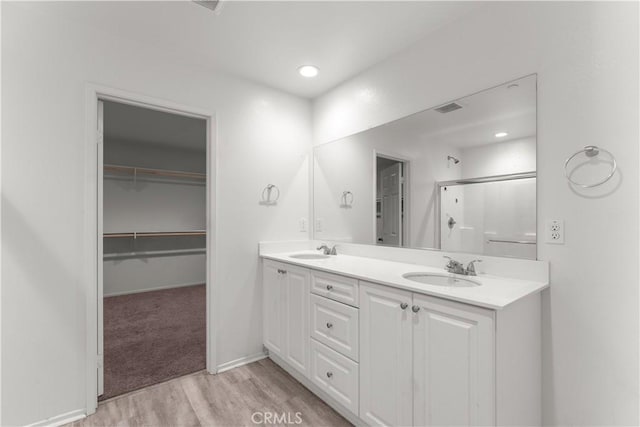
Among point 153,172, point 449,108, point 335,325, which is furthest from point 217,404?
point 153,172

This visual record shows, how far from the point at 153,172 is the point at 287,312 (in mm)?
3630

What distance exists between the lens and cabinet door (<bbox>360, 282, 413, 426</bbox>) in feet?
4.68

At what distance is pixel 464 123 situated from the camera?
1.81m

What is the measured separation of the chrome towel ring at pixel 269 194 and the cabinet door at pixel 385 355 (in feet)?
4.23

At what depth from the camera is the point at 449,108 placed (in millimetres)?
1854

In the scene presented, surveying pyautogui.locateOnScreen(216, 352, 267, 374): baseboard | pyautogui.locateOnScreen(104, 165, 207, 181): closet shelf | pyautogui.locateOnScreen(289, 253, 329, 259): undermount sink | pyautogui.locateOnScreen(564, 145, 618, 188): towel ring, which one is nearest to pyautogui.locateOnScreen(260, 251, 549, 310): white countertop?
pyautogui.locateOnScreen(289, 253, 329, 259): undermount sink

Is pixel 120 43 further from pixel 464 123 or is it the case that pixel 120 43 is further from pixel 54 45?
pixel 464 123

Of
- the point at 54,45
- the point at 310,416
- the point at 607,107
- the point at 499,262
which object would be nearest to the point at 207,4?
the point at 54,45

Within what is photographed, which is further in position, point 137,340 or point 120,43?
point 137,340

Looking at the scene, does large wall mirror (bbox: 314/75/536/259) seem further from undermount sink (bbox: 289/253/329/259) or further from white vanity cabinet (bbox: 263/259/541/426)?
white vanity cabinet (bbox: 263/259/541/426)

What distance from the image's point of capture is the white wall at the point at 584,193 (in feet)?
3.97

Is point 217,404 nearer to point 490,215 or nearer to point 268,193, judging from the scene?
point 268,193

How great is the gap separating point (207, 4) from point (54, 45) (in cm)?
94

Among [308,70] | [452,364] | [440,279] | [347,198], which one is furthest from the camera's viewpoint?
[347,198]
